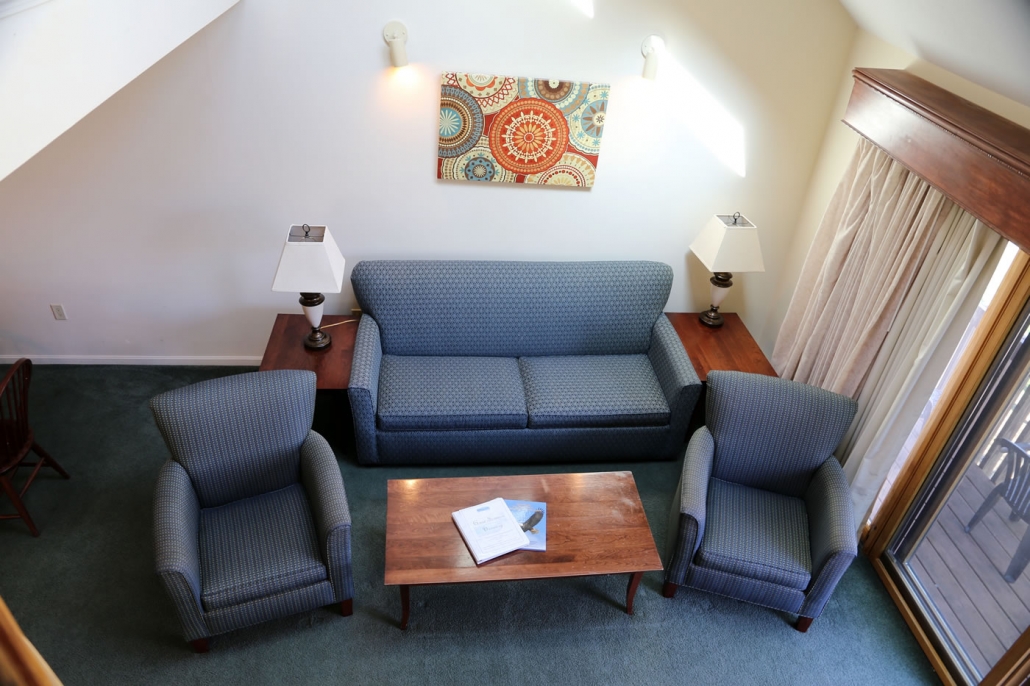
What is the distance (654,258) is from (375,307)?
1657 mm

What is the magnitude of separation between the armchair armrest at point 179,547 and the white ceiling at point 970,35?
317 cm

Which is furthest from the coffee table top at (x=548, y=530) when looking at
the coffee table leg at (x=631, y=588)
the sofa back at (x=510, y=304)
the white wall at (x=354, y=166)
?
the white wall at (x=354, y=166)

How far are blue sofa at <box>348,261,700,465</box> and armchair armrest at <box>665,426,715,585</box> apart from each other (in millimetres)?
488

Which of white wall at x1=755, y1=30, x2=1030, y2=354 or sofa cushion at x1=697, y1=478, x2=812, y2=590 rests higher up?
white wall at x1=755, y1=30, x2=1030, y2=354

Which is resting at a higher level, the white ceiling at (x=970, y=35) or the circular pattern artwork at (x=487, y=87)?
the white ceiling at (x=970, y=35)

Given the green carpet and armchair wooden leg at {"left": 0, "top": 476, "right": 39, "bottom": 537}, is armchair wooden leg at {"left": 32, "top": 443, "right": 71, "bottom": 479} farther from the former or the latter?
armchair wooden leg at {"left": 0, "top": 476, "right": 39, "bottom": 537}

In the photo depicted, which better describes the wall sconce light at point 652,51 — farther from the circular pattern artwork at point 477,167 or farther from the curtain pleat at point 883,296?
the curtain pleat at point 883,296

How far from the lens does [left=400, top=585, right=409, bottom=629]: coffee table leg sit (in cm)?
292

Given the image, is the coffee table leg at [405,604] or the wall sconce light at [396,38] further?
the wall sconce light at [396,38]

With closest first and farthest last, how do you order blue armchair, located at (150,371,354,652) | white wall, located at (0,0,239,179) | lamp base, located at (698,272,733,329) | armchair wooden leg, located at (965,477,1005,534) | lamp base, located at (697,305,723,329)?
1. white wall, located at (0,0,239,179)
2. blue armchair, located at (150,371,354,652)
3. armchair wooden leg, located at (965,477,1005,534)
4. lamp base, located at (698,272,733,329)
5. lamp base, located at (697,305,723,329)

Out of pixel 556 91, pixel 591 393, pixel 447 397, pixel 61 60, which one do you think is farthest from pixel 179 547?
pixel 556 91

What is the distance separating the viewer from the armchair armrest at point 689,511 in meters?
3.02

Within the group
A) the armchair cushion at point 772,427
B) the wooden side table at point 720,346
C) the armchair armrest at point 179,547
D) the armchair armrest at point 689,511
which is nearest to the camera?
the armchair armrest at point 179,547

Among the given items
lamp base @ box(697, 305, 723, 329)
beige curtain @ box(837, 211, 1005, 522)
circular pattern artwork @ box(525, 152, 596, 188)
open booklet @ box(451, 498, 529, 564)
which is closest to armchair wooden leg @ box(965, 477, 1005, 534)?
beige curtain @ box(837, 211, 1005, 522)
